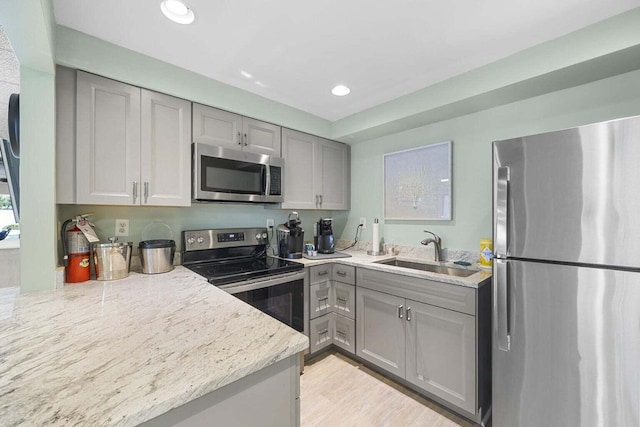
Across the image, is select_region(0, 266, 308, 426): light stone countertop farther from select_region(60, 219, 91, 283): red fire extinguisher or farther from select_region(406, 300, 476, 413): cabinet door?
select_region(406, 300, 476, 413): cabinet door

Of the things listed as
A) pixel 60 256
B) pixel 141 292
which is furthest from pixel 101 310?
pixel 60 256

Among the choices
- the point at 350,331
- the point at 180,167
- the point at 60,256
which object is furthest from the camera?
the point at 350,331

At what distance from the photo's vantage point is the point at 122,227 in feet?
6.07

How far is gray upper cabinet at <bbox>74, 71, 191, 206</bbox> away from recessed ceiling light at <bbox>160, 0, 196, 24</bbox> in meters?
0.56

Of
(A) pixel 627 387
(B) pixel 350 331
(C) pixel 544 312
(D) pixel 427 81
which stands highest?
(D) pixel 427 81

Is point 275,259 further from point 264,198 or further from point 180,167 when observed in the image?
point 180,167

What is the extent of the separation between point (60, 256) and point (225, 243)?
3.29 ft

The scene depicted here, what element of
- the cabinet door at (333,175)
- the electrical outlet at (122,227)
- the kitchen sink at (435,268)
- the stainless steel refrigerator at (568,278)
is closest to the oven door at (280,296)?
the kitchen sink at (435,268)

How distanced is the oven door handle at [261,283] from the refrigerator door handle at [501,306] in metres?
1.29

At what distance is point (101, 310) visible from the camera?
108 cm

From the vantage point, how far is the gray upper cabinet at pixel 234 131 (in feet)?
6.41

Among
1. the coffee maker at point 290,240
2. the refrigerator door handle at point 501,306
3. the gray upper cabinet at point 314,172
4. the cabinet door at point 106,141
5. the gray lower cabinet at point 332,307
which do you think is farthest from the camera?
the gray upper cabinet at point 314,172

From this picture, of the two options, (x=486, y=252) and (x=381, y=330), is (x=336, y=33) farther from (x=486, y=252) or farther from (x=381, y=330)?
(x=381, y=330)

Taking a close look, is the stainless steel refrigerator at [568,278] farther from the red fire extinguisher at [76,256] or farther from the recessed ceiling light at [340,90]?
the red fire extinguisher at [76,256]
